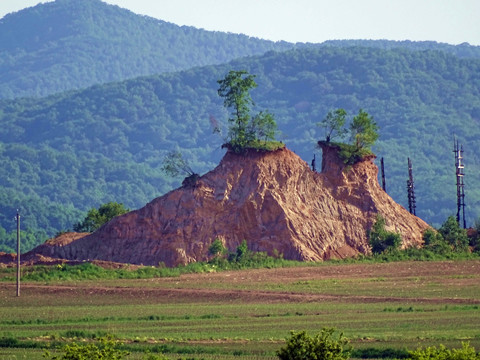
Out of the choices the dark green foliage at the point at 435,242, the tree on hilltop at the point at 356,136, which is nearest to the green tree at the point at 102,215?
the tree on hilltop at the point at 356,136

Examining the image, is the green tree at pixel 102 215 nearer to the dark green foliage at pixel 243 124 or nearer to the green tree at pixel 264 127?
the dark green foliage at pixel 243 124

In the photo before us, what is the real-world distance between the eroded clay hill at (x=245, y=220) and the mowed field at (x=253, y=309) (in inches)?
171

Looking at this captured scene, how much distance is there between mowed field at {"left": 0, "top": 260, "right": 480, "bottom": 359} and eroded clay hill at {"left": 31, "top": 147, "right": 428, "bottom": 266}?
4338mm

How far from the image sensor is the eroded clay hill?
75.2 meters

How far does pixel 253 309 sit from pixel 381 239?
27.0m

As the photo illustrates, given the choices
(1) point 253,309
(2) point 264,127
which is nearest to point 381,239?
(2) point 264,127

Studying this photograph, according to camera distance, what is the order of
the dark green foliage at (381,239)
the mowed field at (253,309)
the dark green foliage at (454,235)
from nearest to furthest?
the mowed field at (253,309)
the dark green foliage at (381,239)
the dark green foliage at (454,235)

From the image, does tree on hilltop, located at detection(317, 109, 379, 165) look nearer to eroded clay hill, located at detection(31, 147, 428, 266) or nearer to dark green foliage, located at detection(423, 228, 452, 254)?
eroded clay hill, located at detection(31, 147, 428, 266)

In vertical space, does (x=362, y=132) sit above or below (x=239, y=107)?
below

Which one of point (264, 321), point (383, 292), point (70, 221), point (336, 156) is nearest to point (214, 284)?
point (383, 292)

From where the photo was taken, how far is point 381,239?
80.1m

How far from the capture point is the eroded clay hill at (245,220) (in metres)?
75.2

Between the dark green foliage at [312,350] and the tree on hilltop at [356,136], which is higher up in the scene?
the tree on hilltop at [356,136]

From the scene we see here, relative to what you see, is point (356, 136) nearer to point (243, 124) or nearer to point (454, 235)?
point (243, 124)
